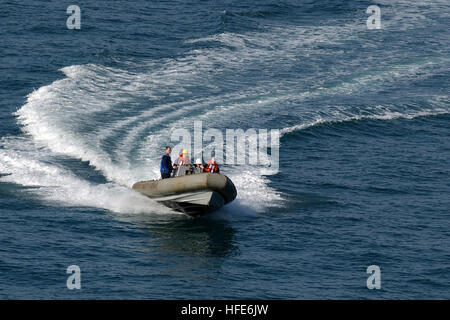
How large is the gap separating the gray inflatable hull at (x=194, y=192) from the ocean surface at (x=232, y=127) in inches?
32.9

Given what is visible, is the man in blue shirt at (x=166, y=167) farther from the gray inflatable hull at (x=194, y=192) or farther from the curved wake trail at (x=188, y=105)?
the curved wake trail at (x=188, y=105)

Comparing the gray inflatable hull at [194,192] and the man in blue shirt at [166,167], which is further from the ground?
the man in blue shirt at [166,167]

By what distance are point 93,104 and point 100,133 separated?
3.63 meters

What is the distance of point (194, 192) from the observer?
33.0 metres

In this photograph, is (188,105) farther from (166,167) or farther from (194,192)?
(194,192)

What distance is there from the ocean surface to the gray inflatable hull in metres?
0.83

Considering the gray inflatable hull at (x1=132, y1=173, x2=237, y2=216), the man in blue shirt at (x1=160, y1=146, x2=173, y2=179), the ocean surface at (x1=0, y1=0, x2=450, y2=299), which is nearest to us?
the ocean surface at (x1=0, y1=0, x2=450, y2=299)

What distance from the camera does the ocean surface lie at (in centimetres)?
3023

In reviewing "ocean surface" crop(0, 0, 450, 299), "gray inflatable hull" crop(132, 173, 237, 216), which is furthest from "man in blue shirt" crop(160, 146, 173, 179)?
"ocean surface" crop(0, 0, 450, 299)

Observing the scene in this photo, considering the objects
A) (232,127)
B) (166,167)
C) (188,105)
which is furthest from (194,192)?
(188,105)

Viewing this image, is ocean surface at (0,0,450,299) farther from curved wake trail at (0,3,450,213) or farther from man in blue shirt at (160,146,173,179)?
man in blue shirt at (160,146,173,179)

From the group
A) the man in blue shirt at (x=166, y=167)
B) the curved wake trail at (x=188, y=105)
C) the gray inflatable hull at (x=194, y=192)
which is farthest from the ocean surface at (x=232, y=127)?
the man in blue shirt at (x=166, y=167)

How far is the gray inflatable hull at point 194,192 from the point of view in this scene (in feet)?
107

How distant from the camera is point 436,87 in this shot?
5053 centimetres
